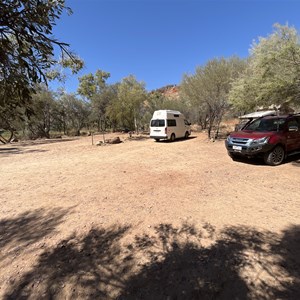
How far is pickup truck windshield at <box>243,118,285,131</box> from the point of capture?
8570 mm

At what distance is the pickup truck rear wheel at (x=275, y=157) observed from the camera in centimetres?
809

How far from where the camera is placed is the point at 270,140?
7.96m

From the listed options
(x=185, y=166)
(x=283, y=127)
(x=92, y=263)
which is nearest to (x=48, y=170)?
(x=185, y=166)

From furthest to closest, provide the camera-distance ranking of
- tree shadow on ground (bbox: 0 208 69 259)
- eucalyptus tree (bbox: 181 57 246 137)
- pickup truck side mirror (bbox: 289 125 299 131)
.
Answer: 1. eucalyptus tree (bbox: 181 57 246 137)
2. pickup truck side mirror (bbox: 289 125 299 131)
3. tree shadow on ground (bbox: 0 208 69 259)

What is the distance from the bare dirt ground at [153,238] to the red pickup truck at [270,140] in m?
1.37

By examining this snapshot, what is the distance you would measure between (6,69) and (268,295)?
11.9ft

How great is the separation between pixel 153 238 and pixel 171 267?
0.75 m

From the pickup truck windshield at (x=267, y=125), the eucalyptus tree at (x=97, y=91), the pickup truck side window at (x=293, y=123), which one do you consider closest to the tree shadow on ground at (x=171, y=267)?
the pickup truck windshield at (x=267, y=125)

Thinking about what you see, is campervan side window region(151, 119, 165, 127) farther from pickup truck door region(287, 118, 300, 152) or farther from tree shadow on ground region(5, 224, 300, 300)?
tree shadow on ground region(5, 224, 300, 300)

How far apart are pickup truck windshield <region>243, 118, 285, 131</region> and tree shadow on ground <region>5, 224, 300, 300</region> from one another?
5737mm

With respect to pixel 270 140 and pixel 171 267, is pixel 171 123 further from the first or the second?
pixel 171 267

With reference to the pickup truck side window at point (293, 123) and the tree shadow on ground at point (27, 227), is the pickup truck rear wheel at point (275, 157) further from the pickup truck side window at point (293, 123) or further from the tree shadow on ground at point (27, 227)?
the tree shadow on ground at point (27, 227)

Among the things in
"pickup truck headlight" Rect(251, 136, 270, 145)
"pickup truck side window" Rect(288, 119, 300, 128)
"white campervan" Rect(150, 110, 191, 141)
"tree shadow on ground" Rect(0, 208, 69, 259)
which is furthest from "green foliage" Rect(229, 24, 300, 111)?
"tree shadow on ground" Rect(0, 208, 69, 259)

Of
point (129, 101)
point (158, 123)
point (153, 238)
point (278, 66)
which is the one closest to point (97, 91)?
point (129, 101)
